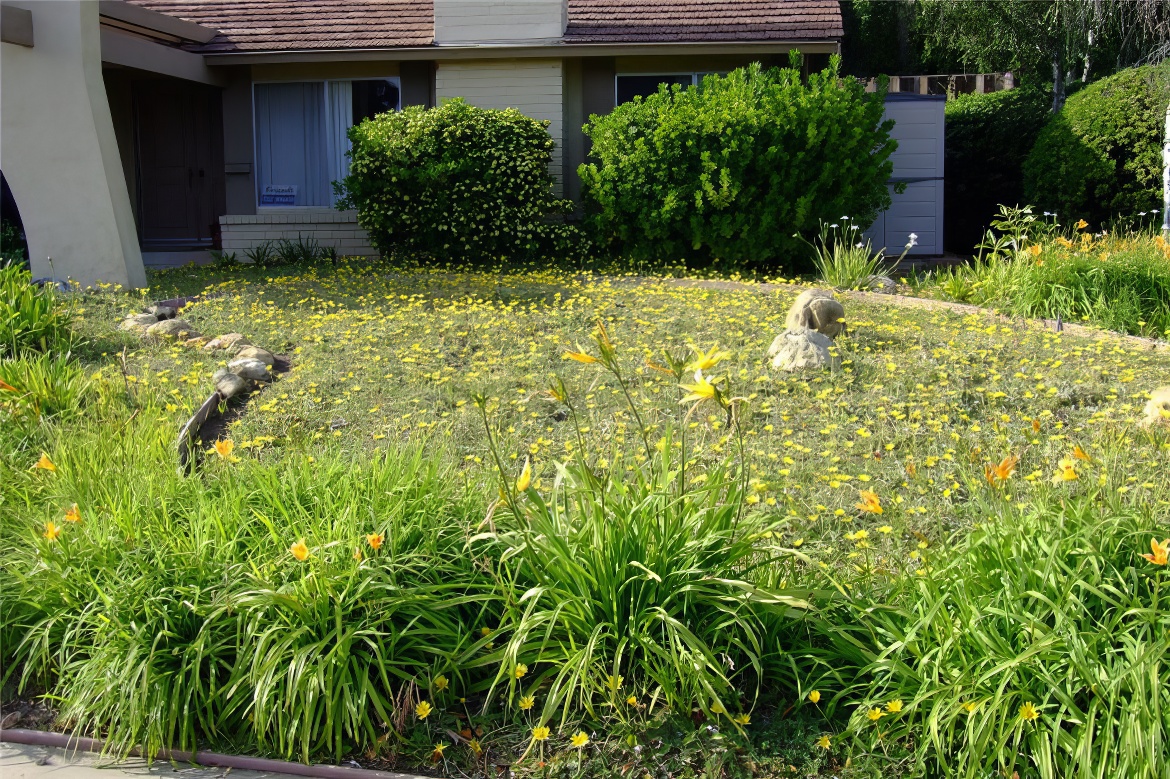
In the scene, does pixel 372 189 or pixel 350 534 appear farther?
pixel 372 189

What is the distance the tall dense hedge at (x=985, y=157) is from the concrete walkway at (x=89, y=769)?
50.1 ft

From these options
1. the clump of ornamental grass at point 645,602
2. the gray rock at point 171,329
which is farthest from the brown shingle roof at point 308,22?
the clump of ornamental grass at point 645,602

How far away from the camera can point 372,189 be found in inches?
500

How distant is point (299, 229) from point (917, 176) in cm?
876

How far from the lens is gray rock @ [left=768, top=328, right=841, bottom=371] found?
6.95m

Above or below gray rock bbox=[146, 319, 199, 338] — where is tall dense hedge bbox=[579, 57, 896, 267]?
above

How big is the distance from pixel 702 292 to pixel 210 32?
9.05m

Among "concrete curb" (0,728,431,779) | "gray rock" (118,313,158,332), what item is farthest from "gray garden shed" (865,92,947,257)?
"concrete curb" (0,728,431,779)

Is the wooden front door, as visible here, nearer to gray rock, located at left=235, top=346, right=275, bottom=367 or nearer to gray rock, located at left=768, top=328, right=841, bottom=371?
gray rock, located at left=235, top=346, right=275, bottom=367

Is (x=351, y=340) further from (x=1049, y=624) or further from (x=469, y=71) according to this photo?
(x=469, y=71)

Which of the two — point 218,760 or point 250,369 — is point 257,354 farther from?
point 218,760

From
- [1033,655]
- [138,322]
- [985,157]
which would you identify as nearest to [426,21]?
[138,322]

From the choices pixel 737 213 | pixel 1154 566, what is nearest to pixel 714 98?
pixel 737 213

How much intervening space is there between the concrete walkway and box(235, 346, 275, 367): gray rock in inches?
168
